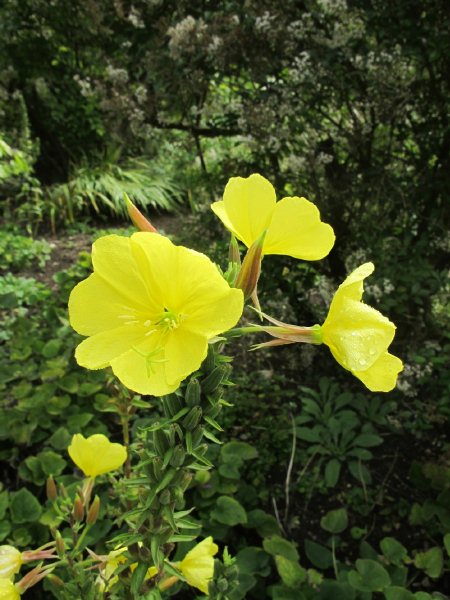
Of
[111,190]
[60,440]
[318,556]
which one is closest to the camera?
[318,556]

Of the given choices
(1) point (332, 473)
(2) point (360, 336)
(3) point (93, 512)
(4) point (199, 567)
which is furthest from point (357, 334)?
(1) point (332, 473)

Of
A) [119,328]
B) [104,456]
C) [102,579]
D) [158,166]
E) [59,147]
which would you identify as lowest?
[158,166]

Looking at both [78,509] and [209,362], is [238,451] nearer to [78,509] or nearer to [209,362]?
[78,509]

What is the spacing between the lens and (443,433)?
8.01 feet

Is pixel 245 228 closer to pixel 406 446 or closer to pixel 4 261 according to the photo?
pixel 406 446

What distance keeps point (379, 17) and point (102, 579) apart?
2634mm

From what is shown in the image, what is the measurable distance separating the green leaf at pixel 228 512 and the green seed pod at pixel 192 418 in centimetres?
119

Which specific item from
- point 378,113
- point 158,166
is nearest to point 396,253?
point 378,113

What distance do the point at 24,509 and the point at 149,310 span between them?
53.2 inches

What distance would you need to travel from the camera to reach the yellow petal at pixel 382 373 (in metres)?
0.69

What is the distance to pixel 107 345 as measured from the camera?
0.65m

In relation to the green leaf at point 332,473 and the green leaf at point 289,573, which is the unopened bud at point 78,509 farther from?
the green leaf at point 332,473

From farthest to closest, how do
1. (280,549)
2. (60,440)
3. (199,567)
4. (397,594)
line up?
(60,440)
(280,549)
(397,594)
(199,567)

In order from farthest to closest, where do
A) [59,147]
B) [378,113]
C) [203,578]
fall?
1. [59,147]
2. [378,113]
3. [203,578]
